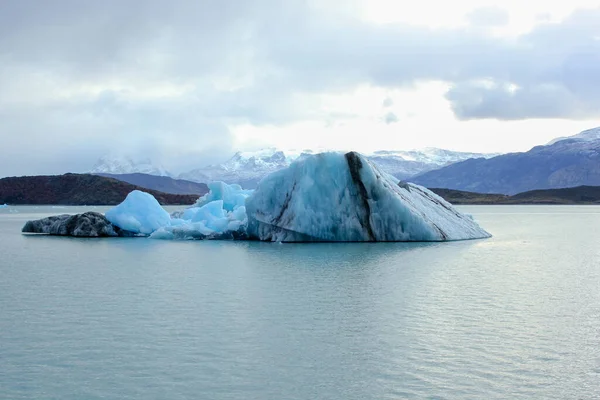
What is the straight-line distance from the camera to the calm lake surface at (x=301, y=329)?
23.5ft

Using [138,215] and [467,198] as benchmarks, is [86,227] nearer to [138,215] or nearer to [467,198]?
[138,215]

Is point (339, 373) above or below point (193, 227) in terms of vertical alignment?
below

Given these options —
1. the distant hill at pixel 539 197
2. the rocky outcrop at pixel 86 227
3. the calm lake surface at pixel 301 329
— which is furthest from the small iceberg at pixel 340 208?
the distant hill at pixel 539 197

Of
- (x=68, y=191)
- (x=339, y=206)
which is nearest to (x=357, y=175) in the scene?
(x=339, y=206)

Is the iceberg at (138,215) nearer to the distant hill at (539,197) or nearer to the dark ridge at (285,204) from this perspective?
the dark ridge at (285,204)

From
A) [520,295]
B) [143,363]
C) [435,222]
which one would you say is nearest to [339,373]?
[143,363]

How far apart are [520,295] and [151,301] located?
6.63m

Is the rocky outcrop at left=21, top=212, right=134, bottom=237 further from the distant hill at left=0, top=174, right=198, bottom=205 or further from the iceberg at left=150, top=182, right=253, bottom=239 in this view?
the distant hill at left=0, top=174, right=198, bottom=205

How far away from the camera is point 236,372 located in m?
7.59

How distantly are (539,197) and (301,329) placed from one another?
11828 centimetres

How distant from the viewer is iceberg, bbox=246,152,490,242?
2272 centimetres

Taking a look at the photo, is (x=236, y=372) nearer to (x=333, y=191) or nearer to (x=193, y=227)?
(x=333, y=191)

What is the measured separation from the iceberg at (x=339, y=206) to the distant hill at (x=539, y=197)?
87974 millimetres

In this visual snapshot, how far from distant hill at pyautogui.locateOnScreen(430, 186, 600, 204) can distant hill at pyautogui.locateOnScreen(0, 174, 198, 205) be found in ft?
145
